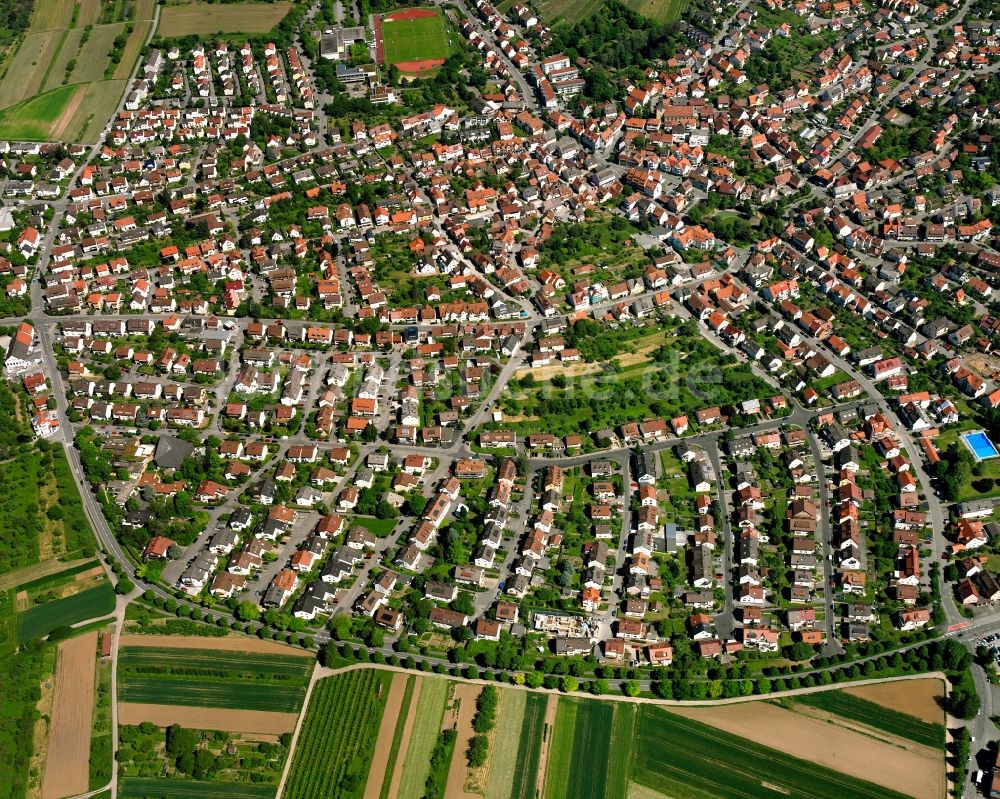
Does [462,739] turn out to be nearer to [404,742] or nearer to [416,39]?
[404,742]

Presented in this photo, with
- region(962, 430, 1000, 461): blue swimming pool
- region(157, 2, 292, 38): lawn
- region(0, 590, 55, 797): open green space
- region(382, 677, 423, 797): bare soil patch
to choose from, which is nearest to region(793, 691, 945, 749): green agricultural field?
region(382, 677, 423, 797): bare soil patch

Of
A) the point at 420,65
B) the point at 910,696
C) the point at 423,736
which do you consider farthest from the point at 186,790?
the point at 420,65

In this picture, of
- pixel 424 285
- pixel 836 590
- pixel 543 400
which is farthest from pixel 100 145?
pixel 836 590

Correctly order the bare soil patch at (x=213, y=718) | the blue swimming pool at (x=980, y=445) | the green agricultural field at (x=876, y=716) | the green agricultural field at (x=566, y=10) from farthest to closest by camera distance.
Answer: the green agricultural field at (x=566, y=10) < the blue swimming pool at (x=980, y=445) < the bare soil patch at (x=213, y=718) < the green agricultural field at (x=876, y=716)

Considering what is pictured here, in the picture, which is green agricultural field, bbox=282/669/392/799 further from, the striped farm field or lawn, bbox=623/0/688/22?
lawn, bbox=623/0/688/22

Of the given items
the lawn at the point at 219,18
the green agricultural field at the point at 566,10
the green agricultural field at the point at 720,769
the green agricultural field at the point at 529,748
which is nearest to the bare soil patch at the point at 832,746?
the green agricultural field at the point at 720,769

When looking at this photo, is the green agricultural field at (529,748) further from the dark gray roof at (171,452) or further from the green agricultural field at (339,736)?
the dark gray roof at (171,452)

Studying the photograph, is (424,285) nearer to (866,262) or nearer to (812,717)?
(866,262)
